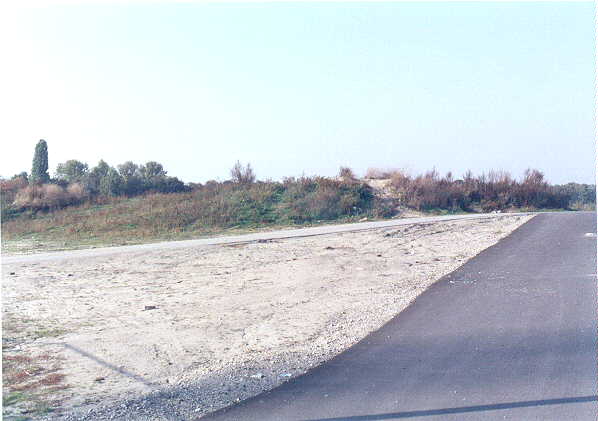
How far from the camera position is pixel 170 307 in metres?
12.5

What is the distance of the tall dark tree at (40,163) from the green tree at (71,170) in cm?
145

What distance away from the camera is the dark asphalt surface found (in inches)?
247

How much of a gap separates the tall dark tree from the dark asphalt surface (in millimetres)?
40433

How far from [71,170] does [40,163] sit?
4112 mm

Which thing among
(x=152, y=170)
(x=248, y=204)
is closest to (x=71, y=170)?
(x=152, y=170)

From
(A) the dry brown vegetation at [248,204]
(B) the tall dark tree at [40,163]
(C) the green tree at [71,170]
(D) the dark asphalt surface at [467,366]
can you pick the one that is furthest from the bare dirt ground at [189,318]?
(C) the green tree at [71,170]

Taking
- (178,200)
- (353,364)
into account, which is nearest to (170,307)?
(353,364)

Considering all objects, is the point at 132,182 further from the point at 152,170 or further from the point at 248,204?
the point at 248,204

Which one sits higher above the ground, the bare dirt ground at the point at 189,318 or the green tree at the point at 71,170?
the green tree at the point at 71,170

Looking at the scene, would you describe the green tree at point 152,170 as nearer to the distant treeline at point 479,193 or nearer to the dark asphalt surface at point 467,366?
the distant treeline at point 479,193

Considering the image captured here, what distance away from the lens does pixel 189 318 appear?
11.5 metres

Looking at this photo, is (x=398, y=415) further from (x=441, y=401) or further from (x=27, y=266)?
(x=27, y=266)

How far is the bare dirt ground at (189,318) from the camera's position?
7.45 meters

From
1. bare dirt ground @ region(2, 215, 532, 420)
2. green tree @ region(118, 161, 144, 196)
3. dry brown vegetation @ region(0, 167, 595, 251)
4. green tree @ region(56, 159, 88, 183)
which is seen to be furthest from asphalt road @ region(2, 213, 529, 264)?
green tree @ region(56, 159, 88, 183)
